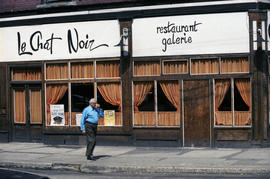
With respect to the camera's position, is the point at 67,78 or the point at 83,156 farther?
the point at 67,78

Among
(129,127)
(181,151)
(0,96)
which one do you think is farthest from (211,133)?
(0,96)

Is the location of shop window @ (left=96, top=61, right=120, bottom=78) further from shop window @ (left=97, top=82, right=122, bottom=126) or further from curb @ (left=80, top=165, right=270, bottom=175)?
curb @ (left=80, top=165, right=270, bottom=175)

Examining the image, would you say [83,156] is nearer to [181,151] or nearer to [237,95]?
[181,151]

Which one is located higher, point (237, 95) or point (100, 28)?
point (100, 28)

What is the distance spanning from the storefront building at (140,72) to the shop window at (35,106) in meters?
0.04

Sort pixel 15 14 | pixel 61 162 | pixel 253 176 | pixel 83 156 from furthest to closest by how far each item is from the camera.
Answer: pixel 15 14 → pixel 83 156 → pixel 61 162 → pixel 253 176

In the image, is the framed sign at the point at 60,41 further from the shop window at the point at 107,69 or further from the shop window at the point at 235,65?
the shop window at the point at 235,65

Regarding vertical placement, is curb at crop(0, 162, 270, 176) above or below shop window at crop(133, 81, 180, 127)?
below

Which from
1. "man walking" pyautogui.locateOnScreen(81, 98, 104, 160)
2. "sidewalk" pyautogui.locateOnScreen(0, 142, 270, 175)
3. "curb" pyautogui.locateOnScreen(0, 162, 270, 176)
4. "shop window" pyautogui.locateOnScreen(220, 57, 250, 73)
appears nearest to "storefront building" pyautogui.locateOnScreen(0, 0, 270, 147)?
"shop window" pyautogui.locateOnScreen(220, 57, 250, 73)

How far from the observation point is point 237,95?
16656mm

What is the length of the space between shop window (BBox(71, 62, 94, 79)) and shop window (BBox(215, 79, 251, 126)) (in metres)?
4.80

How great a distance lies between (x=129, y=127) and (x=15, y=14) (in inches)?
261

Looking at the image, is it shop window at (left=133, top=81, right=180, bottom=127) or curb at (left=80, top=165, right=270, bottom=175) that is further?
shop window at (left=133, top=81, right=180, bottom=127)

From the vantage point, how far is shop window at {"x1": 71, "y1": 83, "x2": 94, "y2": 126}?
60.3 feet
